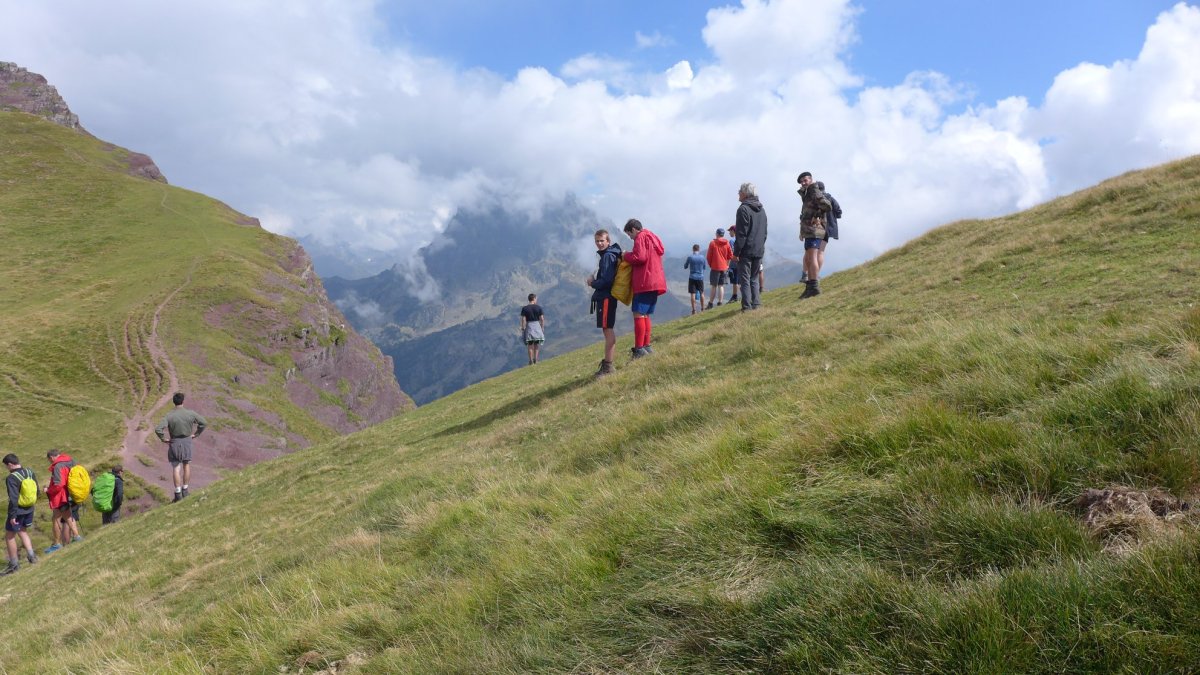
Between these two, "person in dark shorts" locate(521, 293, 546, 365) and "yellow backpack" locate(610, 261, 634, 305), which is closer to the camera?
"yellow backpack" locate(610, 261, 634, 305)

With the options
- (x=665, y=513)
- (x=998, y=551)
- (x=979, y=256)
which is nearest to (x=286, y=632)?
(x=665, y=513)

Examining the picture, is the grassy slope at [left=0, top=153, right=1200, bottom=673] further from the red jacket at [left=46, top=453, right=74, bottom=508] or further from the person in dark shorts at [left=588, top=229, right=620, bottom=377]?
the red jacket at [left=46, top=453, right=74, bottom=508]

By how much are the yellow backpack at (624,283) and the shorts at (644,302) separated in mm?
135

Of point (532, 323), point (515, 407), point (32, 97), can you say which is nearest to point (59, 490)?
point (532, 323)

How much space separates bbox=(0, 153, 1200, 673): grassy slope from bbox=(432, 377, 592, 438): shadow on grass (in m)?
4.64

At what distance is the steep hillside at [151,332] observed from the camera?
139 ft

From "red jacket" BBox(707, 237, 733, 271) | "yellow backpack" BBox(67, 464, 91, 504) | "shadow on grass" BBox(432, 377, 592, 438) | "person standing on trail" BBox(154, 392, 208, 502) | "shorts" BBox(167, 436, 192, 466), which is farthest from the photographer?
"red jacket" BBox(707, 237, 733, 271)

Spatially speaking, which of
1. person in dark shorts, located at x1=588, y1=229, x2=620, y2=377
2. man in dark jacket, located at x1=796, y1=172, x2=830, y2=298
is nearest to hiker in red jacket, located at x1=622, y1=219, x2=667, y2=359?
person in dark shorts, located at x1=588, y1=229, x2=620, y2=377

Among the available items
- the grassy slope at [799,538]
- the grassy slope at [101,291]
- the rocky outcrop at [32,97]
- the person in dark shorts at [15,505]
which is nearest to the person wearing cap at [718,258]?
the grassy slope at [799,538]

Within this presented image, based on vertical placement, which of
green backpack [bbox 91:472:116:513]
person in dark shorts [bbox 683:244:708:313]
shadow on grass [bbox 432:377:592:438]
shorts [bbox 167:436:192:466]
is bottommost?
green backpack [bbox 91:472:116:513]

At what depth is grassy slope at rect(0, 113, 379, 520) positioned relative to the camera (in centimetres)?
4256

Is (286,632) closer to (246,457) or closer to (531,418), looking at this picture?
(531,418)

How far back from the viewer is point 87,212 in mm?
92750

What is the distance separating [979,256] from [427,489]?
12.7 meters
